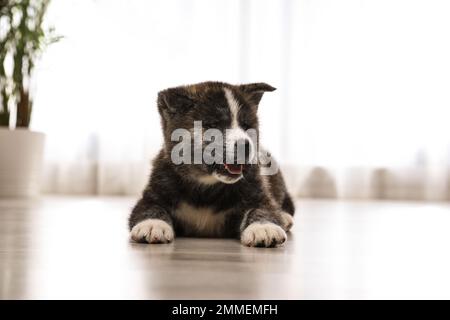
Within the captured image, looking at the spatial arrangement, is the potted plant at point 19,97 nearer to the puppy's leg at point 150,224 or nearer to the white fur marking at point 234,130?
the puppy's leg at point 150,224

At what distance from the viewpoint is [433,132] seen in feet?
13.1

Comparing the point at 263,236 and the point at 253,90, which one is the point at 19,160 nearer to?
the point at 253,90

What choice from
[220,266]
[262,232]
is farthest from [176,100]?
[220,266]

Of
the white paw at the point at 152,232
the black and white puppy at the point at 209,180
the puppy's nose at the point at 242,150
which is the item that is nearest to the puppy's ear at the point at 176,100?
the black and white puppy at the point at 209,180

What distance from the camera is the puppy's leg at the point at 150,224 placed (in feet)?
4.42

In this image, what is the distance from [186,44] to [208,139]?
9.50 ft

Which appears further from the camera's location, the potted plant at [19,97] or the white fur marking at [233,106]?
the potted plant at [19,97]

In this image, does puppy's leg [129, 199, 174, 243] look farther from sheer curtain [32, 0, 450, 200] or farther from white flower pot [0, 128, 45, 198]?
sheer curtain [32, 0, 450, 200]

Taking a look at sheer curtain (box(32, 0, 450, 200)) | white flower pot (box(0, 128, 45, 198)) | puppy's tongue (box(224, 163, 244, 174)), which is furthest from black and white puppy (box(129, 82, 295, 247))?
sheer curtain (box(32, 0, 450, 200))

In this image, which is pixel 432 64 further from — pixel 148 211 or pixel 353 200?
pixel 148 211

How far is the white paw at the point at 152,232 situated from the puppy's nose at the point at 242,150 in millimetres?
273

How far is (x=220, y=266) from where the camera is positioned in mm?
1050
